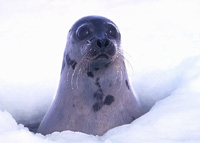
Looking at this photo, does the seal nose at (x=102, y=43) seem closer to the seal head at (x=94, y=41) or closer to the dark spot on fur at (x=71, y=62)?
the seal head at (x=94, y=41)

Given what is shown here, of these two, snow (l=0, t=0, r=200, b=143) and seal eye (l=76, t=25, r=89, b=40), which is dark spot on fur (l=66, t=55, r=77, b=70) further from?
snow (l=0, t=0, r=200, b=143)

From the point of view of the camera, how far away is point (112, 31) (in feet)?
9.40

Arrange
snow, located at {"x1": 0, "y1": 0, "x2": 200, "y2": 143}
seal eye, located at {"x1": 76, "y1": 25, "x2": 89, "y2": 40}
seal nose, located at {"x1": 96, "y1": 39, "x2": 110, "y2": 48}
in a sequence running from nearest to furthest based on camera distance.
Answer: snow, located at {"x1": 0, "y1": 0, "x2": 200, "y2": 143}
seal nose, located at {"x1": 96, "y1": 39, "x2": 110, "y2": 48}
seal eye, located at {"x1": 76, "y1": 25, "x2": 89, "y2": 40}

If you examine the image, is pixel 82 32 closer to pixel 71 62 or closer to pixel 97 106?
pixel 71 62

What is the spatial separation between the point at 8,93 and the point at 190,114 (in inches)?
92.5

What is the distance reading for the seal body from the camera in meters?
2.60

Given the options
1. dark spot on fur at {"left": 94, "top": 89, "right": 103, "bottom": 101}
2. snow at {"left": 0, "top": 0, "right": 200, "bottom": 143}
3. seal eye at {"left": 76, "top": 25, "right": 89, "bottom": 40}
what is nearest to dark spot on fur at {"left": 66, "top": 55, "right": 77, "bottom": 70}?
seal eye at {"left": 76, "top": 25, "right": 89, "bottom": 40}

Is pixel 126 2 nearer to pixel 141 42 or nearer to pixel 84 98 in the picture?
pixel 141 42

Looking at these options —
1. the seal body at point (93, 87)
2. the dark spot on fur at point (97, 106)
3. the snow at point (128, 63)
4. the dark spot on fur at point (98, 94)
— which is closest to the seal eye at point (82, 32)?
the seal body at point (93, 87)

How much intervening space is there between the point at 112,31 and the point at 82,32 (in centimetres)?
27

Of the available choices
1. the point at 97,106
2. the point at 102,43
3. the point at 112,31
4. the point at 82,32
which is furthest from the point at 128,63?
the point at 102,43

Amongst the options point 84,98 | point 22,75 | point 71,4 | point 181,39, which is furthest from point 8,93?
point 71,4

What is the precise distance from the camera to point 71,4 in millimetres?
6195

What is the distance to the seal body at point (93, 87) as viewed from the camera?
260cm
